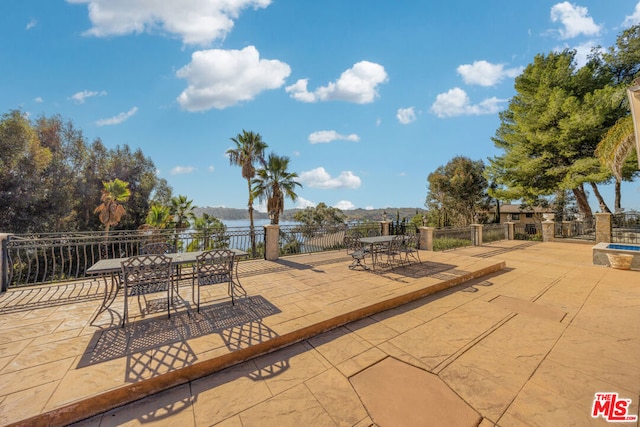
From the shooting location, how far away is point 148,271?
3.55 meters

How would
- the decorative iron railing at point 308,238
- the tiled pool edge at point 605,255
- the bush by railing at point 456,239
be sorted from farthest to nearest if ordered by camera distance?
1. the bush by railing at point 456,239
2. the decorative iron railing at point 308,238
3. the tiled pool edge at point 605,255

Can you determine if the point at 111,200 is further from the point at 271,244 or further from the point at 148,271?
the point at 148,271

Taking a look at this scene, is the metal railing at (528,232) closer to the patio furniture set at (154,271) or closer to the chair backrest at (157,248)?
the patio furniture set at (154,271)

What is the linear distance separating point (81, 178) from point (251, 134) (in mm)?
11876

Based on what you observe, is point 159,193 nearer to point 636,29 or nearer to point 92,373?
point 92,373

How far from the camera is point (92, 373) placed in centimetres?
235

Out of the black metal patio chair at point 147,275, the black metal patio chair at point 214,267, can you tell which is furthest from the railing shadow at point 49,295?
the black metal patio chair at point 214,267

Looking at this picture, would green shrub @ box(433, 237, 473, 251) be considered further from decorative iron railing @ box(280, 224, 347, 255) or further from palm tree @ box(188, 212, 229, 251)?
palm tree @ box(188, 212, 229, 251)

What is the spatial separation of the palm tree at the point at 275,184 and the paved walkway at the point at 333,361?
10.5m

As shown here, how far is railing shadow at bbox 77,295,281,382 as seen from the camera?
8.27 ft

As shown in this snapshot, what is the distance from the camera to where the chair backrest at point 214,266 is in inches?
151

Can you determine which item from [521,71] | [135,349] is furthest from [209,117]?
→ [521,71]

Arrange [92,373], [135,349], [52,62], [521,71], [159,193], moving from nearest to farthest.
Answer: [92,373]
[135,349]
[52,62]
[521,71]
[159,193]

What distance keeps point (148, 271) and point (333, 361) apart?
9.48 ft
